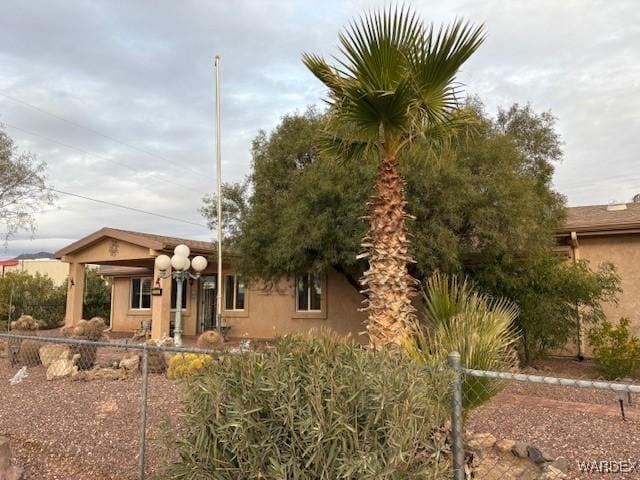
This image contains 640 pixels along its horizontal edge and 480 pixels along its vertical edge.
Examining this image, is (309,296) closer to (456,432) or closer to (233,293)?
(233,293)

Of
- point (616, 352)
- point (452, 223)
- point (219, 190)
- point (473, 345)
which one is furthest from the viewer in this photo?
point (219, 190)

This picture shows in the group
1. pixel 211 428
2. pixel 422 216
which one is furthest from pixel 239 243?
pixel 211 428

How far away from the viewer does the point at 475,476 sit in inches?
169

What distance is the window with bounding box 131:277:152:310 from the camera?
2392 cm

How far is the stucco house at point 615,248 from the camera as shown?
13234 mm

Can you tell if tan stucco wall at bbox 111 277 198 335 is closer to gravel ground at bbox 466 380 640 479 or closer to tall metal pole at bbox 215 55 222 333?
tall metal pole at bbox 215 55 222 333

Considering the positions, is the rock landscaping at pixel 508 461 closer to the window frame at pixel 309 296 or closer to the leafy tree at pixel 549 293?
the leafy tree at pixel 549 293

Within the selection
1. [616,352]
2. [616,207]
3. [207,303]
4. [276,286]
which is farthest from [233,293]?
[616,207]

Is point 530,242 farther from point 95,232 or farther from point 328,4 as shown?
point 95,232

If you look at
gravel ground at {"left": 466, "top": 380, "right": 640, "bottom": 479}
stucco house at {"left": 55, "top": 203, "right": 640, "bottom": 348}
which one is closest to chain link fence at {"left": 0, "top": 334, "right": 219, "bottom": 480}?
gravel ground at {"left": 466, "top": 380, "right": 640, "bottom": 479}

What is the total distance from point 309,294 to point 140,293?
10.4 meters

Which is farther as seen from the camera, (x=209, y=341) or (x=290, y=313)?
(x=290, y=313)

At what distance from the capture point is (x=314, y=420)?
249cm

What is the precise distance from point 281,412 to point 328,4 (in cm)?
689
